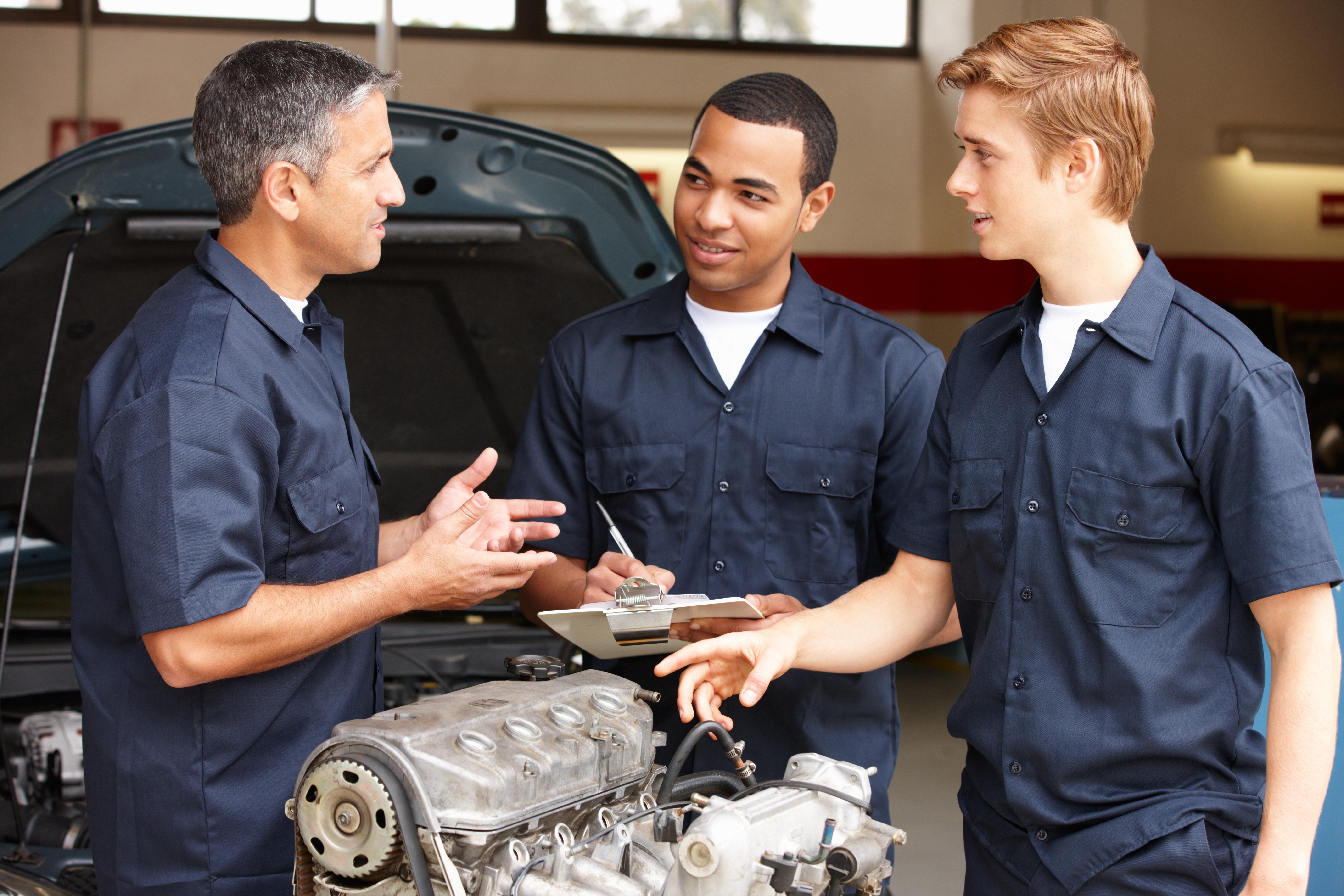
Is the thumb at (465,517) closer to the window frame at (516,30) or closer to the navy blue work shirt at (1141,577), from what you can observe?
the navy blue work shirt at (1141,577)

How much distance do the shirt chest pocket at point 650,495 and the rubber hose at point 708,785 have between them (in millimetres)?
470

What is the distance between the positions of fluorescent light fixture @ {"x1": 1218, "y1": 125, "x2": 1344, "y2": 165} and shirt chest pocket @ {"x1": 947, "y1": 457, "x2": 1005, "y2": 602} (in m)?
7.72

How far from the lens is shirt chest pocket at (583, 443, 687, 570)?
1941 mm

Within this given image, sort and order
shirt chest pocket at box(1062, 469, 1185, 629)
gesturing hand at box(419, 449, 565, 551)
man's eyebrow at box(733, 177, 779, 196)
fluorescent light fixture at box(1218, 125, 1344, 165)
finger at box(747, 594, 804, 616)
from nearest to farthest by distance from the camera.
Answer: shirt chest pocket at box(1062, 469, 1185, 629) → gesturing hand at box(419, 449, 565, 551) → finger at box(747, 594, 804, 616) → man's eyebrow at box(733, 177, 779, 196) → fluorescent light fixture at box(1218, 125, 1344, 165)

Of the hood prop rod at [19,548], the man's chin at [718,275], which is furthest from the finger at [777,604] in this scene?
the hood prop rod at [19,548]

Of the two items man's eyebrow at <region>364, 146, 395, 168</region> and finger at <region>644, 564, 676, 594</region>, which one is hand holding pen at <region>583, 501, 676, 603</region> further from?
man's eyebrow at <region>364, 146, 395, 168</region>

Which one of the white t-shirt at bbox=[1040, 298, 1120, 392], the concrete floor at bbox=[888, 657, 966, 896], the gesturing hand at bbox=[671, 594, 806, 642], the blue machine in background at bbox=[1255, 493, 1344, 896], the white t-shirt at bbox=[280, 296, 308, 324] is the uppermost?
the white t-shirt at bbox=[280, 296, 308, 324]

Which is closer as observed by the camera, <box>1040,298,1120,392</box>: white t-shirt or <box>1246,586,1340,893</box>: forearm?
<box>1246,586,1340,893</box>: forearm

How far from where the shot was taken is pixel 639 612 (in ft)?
4.75

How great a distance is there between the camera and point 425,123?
2096 millimetres

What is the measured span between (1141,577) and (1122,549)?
37 millimetres

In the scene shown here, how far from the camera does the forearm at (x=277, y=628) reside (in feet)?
4.35

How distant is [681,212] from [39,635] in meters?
1.92

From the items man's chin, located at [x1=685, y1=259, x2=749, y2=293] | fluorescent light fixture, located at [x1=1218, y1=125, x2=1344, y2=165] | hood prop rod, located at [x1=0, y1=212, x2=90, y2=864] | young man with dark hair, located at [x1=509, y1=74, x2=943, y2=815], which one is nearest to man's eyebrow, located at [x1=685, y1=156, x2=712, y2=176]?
young man with dark hair, located at [x1=509, y1=74, x2=943, y2=815]
